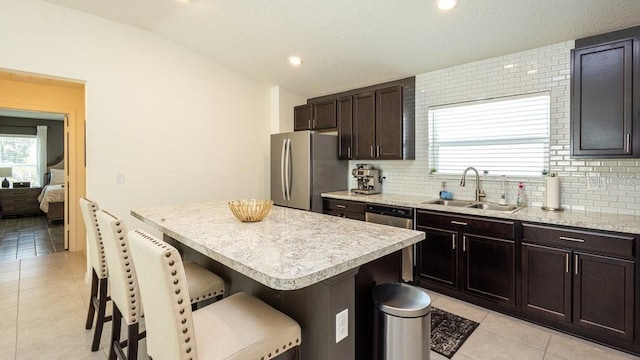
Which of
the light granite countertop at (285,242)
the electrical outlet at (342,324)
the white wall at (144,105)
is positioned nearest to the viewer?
the light granite countertop at (285,242)

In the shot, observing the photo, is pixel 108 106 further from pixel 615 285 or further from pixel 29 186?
pixel 29 186

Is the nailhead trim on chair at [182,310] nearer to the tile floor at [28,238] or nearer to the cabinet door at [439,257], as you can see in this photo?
the cabinet door at [439,257]

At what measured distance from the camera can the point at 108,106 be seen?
3449 mm

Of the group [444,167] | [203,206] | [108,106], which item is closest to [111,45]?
[108,106]

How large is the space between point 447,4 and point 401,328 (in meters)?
2.36

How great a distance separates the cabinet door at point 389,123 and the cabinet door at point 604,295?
2007 millimetres

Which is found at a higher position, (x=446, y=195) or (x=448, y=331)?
(x=446, y=195)

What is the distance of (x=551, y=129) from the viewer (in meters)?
2.89

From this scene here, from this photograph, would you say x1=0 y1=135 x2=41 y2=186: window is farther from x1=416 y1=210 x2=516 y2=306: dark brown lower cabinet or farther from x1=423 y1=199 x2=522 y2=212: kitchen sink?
x1=423 y1=199 x2=522 y2=212: kitchen sink

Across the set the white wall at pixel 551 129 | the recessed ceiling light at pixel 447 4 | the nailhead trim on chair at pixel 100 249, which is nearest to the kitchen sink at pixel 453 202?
the white wall at pixel 551 129

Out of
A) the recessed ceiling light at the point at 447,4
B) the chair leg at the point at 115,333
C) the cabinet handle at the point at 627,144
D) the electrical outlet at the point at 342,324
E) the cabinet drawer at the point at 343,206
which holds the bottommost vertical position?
the chair leg at the point at 115,333

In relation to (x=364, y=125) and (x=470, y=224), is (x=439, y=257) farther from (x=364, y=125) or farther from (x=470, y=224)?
(x=364, y=125)

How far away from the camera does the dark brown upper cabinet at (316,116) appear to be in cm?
446

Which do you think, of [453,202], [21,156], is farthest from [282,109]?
[21,156]
